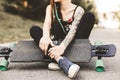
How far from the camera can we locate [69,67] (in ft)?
14.9

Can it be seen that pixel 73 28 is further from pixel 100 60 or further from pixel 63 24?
pixel 100 60

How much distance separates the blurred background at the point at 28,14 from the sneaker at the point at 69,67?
4280 mm

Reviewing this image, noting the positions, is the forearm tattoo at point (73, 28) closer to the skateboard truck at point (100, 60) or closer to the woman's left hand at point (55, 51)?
the woman's left hand at point (55, 51)

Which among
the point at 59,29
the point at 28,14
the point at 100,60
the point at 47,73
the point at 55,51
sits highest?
the point at 59,29

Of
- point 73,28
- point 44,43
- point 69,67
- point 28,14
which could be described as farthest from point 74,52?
point 28,14

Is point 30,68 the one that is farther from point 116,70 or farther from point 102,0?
point 102,0

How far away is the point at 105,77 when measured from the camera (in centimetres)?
471

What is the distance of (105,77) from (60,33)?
2.97 ft

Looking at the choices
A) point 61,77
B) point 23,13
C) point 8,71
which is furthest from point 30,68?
point 23,13

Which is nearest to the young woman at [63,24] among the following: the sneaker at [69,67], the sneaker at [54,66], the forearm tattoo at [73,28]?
the forearm tattoo at [73,28]

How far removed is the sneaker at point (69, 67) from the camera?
445cm

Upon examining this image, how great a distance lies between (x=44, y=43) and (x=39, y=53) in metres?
0.26

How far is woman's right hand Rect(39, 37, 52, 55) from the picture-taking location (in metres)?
4.94

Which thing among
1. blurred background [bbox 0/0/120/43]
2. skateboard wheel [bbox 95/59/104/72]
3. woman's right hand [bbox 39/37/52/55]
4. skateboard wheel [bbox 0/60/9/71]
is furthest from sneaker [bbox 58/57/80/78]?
blurred background [bbox 0/0/120/43]
